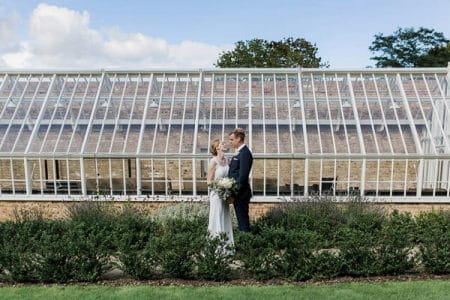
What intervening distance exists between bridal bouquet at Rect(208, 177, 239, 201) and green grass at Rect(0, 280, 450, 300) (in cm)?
135

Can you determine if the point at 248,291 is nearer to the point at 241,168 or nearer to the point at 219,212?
the point at 219,212

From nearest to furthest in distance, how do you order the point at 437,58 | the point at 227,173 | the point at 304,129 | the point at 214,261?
Result: the point at 214,261 < the point at 227,173 < the point at 304,129 < the point at 437,58

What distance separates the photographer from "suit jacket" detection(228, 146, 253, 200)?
565 cm

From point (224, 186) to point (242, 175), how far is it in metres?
0.35

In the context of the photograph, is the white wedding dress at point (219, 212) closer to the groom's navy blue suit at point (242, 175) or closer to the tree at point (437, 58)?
the groom's navy blue suit at point (242, 175)

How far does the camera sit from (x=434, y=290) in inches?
188

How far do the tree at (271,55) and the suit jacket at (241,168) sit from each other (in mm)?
19312

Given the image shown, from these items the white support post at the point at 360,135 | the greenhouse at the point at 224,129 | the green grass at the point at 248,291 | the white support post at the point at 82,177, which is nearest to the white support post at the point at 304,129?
the greenhouse at the point at 224,129

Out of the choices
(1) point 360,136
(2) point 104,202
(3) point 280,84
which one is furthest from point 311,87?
(2) point 104,202

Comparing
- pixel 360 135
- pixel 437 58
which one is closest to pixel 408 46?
pixel 437 58

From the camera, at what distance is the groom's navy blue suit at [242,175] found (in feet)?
18.6

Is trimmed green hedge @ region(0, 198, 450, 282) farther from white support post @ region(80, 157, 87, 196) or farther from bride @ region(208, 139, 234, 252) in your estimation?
white support post @ region(80, 157, 87, 196)

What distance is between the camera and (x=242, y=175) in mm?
5652

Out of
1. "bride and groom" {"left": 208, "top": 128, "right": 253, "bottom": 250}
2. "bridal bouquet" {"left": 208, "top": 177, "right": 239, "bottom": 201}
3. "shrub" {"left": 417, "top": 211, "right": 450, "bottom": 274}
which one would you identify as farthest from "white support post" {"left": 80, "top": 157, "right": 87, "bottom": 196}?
"shrub" {"left": 417, "top": 211, "right": 450, "bottom": 274}
